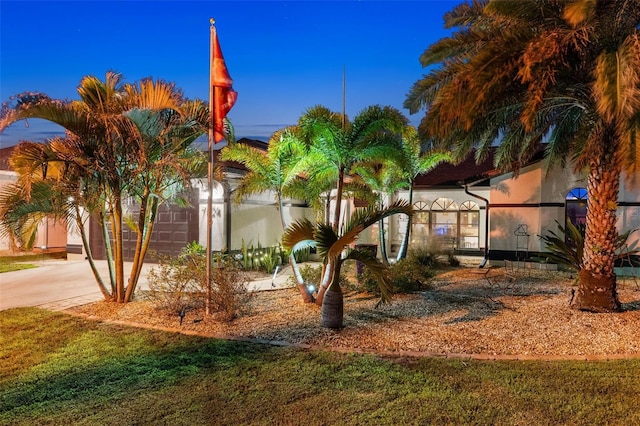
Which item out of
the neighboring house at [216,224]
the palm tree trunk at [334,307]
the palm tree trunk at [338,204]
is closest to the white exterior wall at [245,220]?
the neighboring house at [216,224]

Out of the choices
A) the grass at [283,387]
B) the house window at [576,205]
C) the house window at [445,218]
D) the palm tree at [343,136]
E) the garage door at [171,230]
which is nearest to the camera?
the grass at [283,387]

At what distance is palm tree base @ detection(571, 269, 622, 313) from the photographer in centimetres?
780

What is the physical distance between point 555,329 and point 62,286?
10551 millimetres

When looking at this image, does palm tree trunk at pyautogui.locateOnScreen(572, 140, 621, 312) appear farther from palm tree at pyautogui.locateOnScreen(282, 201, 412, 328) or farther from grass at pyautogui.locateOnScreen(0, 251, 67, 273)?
grass at pyautogui.locateOnScreen(0, 251, 67, 273)

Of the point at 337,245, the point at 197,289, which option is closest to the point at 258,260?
the point at 197,289

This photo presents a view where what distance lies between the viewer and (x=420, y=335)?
6543mm

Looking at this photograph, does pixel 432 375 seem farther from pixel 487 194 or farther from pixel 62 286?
pixel 487 194

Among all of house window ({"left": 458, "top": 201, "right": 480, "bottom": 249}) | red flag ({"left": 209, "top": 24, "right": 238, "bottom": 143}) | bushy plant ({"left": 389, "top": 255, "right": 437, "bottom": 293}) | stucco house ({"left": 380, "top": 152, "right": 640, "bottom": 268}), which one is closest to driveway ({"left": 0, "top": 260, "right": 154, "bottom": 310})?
red flag ({"left": 209, "top": 24, "right": 238, "bottom": 143})

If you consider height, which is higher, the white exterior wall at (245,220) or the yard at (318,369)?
the white exterior wall at (245,220)

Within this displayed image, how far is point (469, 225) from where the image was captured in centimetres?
1827

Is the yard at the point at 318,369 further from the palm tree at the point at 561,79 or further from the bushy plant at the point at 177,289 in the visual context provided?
the palm tree at the point at 561,79

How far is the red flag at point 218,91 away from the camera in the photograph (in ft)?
24.7

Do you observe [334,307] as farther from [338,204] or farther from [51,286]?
[51,286]

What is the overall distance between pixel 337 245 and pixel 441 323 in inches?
90.1
